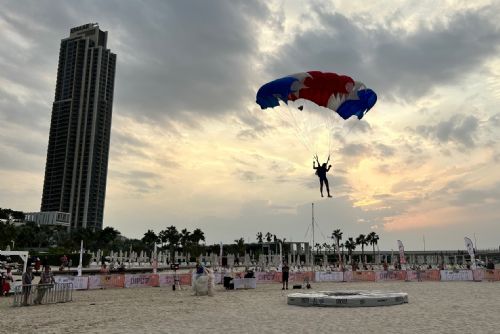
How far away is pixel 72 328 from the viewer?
12125mm

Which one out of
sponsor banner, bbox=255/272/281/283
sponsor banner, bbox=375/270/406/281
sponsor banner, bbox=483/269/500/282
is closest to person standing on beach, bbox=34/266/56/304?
sponsor banner, bbox=255/272/281/283

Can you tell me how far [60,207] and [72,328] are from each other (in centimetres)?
19494

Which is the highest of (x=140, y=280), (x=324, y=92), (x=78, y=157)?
(x=78, y=157)

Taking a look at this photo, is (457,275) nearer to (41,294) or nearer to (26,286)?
(41,294)

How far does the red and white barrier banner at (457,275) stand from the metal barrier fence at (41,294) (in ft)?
94.6

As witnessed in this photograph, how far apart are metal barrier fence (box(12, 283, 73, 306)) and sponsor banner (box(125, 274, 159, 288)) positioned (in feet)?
29.0

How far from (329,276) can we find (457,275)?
10451 mm

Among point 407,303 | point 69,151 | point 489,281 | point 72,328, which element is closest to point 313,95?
point 407,303

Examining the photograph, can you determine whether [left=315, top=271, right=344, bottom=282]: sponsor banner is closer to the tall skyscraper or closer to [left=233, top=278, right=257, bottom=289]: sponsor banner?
[left=233, top=278, right=257, bottom=289]: sponsor banner

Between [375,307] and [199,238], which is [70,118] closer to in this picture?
[199,238]

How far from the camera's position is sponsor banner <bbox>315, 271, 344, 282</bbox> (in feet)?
114

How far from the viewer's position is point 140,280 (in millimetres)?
29828

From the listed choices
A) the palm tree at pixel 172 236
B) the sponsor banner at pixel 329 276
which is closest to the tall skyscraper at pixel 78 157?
the palm tree at pixel 172 236

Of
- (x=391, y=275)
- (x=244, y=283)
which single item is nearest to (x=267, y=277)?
(x=244, y=283)
